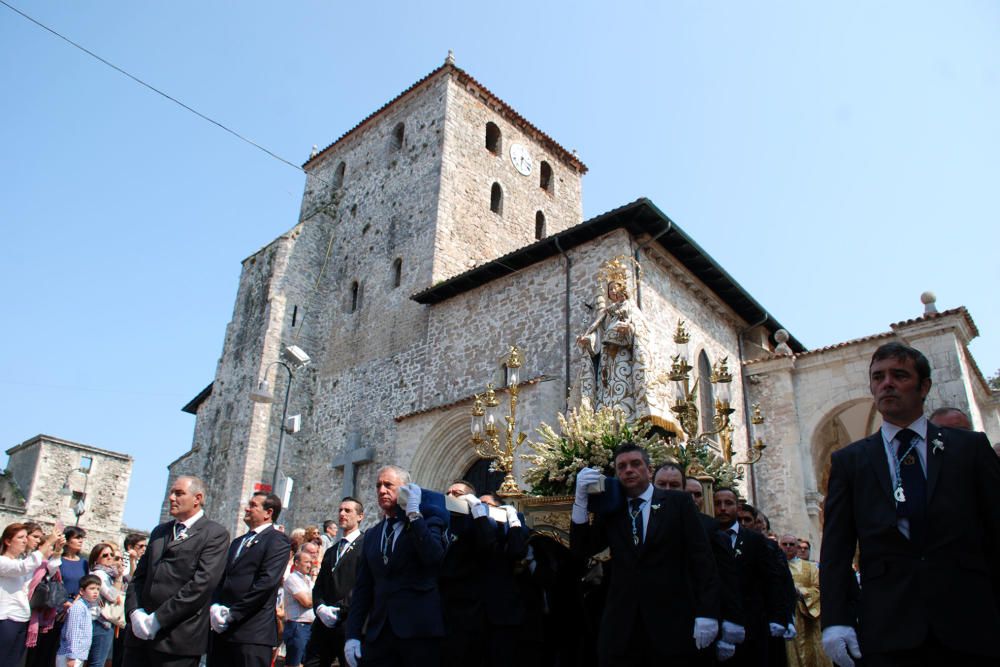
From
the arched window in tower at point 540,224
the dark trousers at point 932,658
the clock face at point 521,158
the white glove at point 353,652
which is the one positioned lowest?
the white glove at point 353,652

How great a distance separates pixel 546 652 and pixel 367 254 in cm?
1649

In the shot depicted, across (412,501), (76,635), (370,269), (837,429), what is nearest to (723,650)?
(412,501)

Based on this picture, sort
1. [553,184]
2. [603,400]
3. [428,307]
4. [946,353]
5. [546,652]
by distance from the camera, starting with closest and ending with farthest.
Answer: [546,652] → [603,400] → [946,353] → [428,307] → [553,184]

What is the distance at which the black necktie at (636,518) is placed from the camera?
4.15 m

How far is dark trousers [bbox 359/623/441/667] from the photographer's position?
4.38m

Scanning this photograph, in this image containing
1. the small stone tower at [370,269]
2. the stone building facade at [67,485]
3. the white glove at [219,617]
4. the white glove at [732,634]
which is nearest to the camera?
the white glove at [732,634]

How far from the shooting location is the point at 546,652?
5.53m

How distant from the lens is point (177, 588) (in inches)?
192

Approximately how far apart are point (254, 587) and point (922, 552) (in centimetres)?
405

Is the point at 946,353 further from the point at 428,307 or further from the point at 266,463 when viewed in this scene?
the point at 266,463

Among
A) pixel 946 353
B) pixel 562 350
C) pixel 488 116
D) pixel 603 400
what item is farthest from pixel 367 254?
pixel 946 353

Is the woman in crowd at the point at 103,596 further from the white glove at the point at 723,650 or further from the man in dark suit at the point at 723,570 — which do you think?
the white glove at the point at 723,650

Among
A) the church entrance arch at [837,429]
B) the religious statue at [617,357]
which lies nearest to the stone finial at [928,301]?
the church entrance arch at [837,429]

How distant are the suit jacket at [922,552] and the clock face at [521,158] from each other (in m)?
19.8
